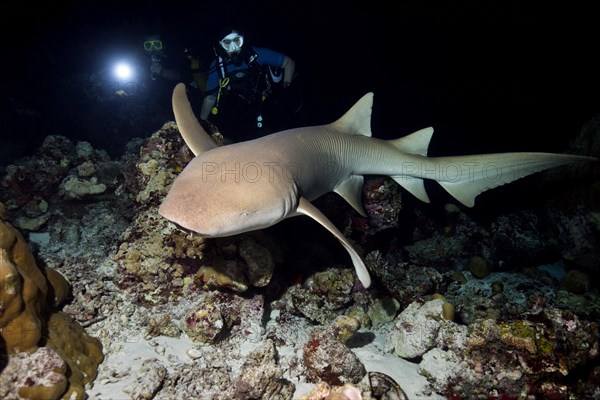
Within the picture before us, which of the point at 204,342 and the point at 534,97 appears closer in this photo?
the point at 204,342

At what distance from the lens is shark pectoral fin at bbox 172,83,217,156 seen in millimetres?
3904

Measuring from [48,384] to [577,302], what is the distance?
24.2ft

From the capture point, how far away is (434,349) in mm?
3818

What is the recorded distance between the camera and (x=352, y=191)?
5.11 meters

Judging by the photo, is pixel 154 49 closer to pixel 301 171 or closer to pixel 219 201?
pixel 301 171

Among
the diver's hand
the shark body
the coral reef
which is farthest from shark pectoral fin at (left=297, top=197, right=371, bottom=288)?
the diver's hand

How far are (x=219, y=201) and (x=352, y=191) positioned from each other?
9.90 feet

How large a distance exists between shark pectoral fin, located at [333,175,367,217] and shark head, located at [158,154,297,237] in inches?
79.6

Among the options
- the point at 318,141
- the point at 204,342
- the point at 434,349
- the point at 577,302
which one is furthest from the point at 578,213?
the point at 204,342

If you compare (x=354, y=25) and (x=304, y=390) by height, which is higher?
(x=354, y=25)

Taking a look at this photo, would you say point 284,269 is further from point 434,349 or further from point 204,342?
point 434,349

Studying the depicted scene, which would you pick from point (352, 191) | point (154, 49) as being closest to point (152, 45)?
point (154, 49)

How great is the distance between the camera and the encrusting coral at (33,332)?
100 inches

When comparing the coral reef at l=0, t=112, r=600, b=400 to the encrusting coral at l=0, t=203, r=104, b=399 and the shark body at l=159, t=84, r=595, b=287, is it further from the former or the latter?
the shark body at l=159, t=84, r=595, b=287
